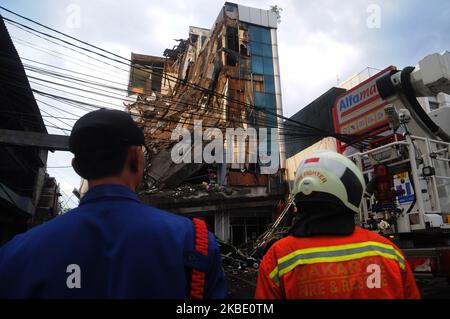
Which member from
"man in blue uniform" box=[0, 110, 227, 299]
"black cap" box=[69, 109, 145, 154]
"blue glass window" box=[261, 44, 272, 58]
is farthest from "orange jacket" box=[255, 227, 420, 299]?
"blue glass window" box=[261, 44, 272, 58]

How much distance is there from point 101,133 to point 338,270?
3.94 feet

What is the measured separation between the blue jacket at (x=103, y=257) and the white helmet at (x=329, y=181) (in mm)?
854

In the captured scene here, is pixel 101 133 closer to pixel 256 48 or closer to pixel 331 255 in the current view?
pixel 331 255

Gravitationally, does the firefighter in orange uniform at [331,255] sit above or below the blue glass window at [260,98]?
below

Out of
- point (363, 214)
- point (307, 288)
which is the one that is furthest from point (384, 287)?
point (363, 214)

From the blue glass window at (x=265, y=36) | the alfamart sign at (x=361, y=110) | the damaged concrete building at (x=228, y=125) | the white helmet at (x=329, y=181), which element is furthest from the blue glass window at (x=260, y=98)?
the white helmet at (x=329, y=181)

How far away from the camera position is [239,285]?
9.20 m

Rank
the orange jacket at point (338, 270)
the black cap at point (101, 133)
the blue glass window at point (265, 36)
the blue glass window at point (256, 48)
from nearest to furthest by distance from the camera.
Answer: the black cap at point (101, 133), the orange jacket at point (338, 270), the blue glass window at point (256, 48), the blue glass window at point (265, 36)

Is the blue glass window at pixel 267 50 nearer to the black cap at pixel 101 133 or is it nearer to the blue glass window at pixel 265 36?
the blue glass window at pixel 265 36

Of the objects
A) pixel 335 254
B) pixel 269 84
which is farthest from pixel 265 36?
pixel 335 254

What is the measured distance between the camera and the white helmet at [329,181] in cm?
178

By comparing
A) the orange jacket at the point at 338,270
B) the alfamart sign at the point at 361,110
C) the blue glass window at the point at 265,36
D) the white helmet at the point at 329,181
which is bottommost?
the orange jacket at the point at 338,270

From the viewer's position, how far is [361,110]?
9805 millimetres

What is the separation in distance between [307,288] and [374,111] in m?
8.68
